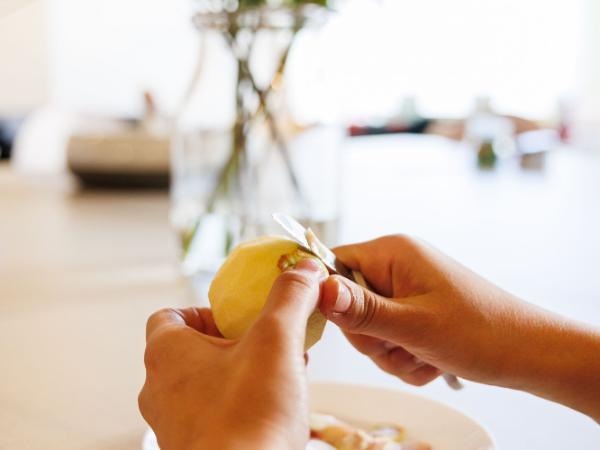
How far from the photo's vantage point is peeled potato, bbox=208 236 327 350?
54cm

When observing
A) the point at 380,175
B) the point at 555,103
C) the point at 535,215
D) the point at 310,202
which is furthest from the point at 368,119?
the point at 310,202

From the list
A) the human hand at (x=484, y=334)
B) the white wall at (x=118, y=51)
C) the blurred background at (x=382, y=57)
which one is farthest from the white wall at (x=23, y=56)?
the human hand at (x=484, y=334)

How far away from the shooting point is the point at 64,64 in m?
5.78

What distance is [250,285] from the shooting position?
54 cm

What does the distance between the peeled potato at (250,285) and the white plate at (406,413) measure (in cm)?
10

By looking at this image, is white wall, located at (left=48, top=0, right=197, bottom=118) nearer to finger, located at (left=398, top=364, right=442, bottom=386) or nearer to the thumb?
finger, located at (left=398, top=364, right=442, bottom=386)

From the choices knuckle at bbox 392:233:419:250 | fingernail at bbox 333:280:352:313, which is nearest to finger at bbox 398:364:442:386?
knuckle at bbox 392:233:419:250

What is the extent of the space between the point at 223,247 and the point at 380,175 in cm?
167

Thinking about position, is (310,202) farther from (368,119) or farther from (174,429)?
(368,119)

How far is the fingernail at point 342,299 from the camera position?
0.46 meters

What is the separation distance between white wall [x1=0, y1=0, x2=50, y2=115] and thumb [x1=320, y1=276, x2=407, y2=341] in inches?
226

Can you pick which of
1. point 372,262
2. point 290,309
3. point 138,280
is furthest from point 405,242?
point 138,280

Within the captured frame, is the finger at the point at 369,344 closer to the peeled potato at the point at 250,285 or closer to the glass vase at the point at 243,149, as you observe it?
the peeled potato at the point at 250,285

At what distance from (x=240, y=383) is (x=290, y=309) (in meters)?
0.05
